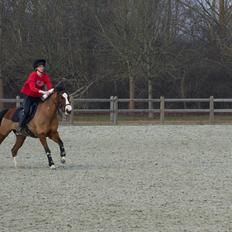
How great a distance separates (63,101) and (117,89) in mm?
26090

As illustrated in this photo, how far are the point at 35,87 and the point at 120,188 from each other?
11.9 ft

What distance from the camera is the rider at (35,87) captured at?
12.8m

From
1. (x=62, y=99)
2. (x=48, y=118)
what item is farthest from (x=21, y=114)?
(x=62, y=99)

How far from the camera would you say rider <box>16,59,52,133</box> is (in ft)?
41.9

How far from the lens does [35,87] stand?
12805 mm

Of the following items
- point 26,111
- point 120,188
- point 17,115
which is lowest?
point 120,188

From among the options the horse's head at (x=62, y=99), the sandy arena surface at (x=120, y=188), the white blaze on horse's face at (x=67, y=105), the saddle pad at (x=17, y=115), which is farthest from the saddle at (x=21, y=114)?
the sandy arena surface at (x=120, y=188)

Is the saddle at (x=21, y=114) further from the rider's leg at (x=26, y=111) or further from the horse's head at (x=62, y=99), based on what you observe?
the horse's head at (x=62, y=99)

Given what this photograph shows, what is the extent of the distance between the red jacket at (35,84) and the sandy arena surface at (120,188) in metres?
1.41

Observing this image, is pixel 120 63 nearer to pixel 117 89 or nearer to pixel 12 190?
pixel 117 89

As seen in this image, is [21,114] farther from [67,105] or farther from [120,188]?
[120,188]

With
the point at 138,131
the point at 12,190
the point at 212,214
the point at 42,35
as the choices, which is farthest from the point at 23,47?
the point at 212,214

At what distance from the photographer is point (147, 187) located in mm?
10047

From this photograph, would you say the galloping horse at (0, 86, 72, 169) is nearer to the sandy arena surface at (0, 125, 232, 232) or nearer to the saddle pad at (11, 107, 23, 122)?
the saddle pad at (11, 107, 23, 122)
